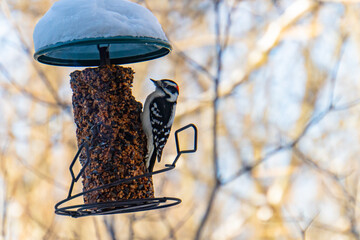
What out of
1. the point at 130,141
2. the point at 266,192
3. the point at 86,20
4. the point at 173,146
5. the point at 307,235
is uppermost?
the point at 86,20

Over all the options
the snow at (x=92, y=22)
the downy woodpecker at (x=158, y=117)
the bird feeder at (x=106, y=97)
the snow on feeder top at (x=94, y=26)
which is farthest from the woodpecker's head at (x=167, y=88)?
the snow at (x=92, y=22)

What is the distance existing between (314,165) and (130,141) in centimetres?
572

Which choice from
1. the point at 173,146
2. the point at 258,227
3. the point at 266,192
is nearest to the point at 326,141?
the point at 266,192

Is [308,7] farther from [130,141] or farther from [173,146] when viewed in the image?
[130,141]

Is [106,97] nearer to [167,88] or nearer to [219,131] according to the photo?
[167,88]

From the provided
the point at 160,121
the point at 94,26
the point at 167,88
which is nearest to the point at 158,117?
the point at 160,121

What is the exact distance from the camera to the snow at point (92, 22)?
2543 mm

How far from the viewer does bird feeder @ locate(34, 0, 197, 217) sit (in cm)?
257

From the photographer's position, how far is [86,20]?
2.56 meters

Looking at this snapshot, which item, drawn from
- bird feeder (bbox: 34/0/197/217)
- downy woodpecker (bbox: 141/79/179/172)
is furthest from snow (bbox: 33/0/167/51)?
downy woodpecker (bbox: 141/79/179/172)

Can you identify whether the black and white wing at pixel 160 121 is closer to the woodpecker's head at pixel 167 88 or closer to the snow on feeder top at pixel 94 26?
the woodpecker's head at pixel 167 88

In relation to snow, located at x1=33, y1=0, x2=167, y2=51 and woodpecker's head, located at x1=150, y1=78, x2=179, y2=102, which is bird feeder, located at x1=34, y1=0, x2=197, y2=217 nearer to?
snow, located at x1=33, y1=0, x2=167, y2=51

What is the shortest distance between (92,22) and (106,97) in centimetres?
46

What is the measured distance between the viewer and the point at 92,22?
8.37 ft
